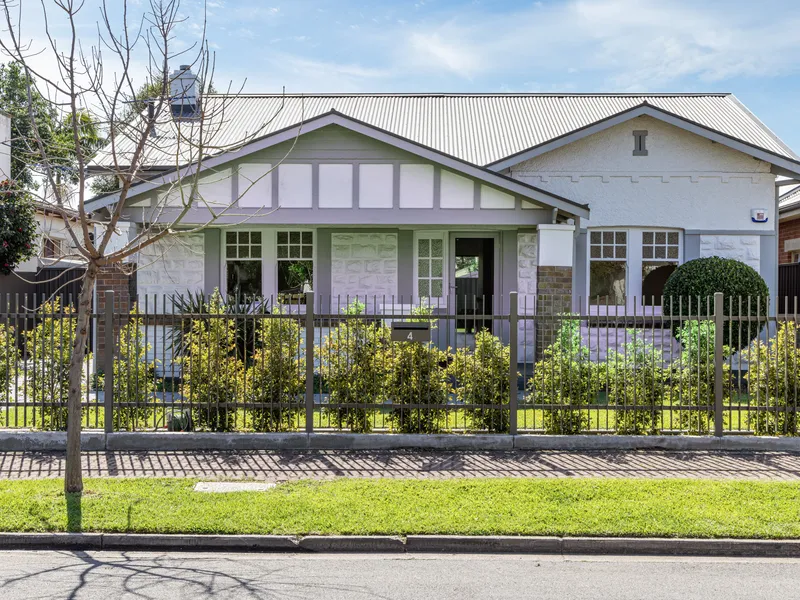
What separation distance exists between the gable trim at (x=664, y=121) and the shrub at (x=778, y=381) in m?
6.84

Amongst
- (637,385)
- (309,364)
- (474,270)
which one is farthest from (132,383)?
(474,270)

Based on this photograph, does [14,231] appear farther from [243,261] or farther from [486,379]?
[486,379]

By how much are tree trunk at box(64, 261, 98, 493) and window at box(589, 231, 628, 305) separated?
11092 millimetres

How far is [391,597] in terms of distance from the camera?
480 centimetres

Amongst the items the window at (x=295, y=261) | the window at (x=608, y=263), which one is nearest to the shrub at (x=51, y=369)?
the window at (x=295, y=261)

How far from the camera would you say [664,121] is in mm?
15336

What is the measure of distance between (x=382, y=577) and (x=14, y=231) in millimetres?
13199

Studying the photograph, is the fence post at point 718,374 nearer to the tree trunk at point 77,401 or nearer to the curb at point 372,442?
the curb at point 372,442

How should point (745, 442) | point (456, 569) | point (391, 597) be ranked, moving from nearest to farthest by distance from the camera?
1. point (391, 597)
2. point (456, 569)
3. point (745, 442)

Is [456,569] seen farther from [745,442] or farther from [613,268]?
[613,268]

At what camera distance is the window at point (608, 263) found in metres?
15.8

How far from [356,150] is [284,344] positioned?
5.61 metres

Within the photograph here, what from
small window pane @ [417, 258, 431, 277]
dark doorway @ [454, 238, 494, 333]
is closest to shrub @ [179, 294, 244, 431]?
small window pane @ [417, 258, 431, 277]

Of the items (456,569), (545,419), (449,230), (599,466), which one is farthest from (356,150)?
(456,569)
